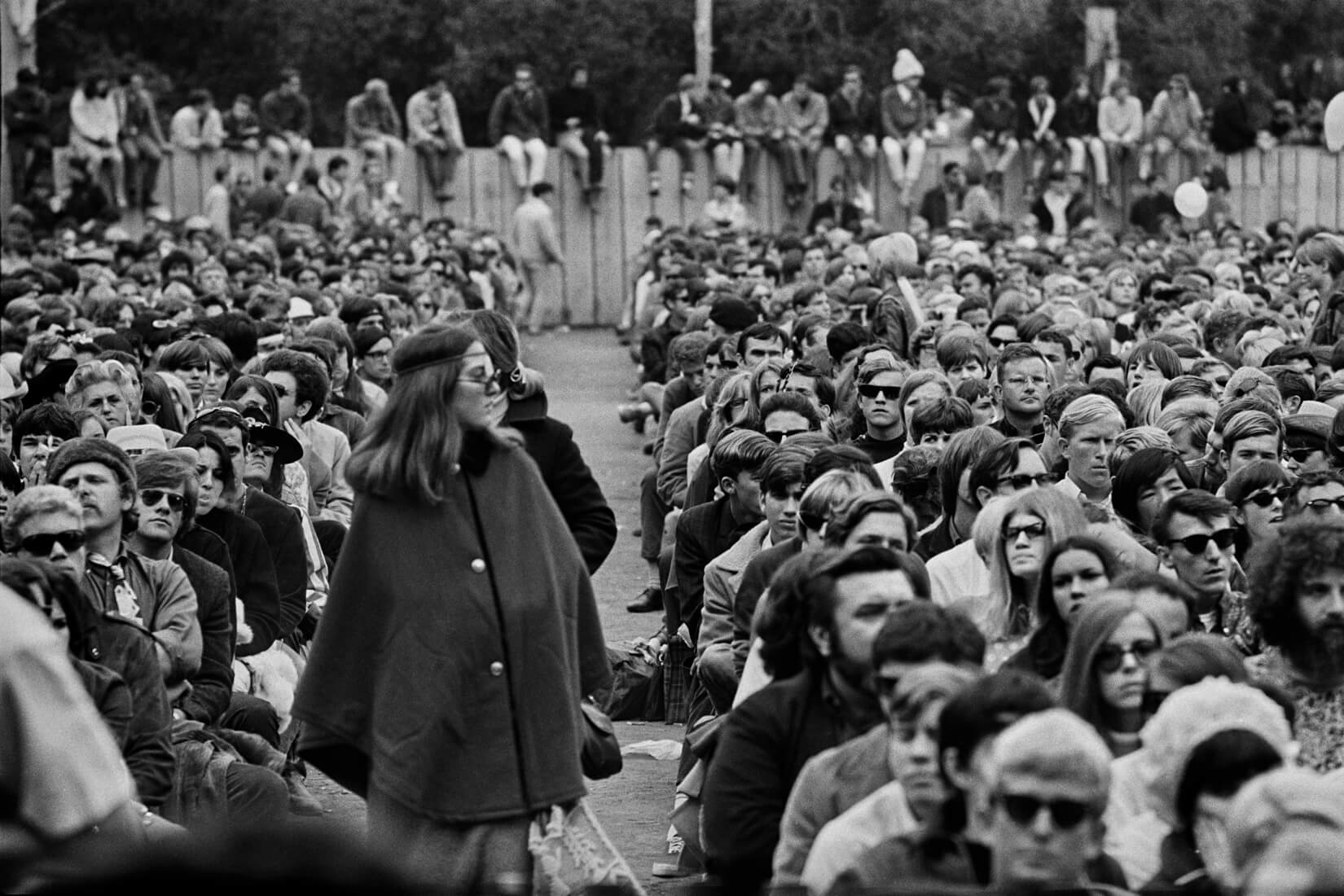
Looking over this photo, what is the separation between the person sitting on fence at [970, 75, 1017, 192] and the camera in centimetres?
3706

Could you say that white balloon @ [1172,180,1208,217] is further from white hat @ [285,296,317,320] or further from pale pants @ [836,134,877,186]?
white hat @ [285,296,317,320]

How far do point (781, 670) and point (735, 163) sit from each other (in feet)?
99.3

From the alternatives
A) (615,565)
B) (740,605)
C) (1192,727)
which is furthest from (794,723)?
(615,565)

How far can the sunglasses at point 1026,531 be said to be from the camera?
7789 mm

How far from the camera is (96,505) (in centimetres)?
859

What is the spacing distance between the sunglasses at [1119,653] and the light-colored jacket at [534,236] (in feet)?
93.9

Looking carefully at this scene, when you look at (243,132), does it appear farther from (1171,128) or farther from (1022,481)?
(1022,481)

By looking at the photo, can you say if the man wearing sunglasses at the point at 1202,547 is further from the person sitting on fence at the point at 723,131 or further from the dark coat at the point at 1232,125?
the dark coat at the point at 1232,125

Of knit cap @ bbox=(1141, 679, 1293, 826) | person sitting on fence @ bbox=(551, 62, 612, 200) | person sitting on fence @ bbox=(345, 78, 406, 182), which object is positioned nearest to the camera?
knit cap @ bbox=(1141, 679, 1293, 826)

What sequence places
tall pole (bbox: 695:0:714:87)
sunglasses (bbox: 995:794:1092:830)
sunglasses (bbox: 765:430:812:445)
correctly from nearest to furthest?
sunglasses (bbox: 995:794:1092:830) → sunglasses (bbox: 765:430:812:445) → tall pole (bbox: 695:0:714:87)

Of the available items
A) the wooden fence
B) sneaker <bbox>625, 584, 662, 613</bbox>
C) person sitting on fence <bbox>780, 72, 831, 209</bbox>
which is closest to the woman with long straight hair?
sneaker <bbox>625, 584, 662, 613</bbox>

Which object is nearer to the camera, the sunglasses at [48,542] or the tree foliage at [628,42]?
the sunglasses at [48,542]

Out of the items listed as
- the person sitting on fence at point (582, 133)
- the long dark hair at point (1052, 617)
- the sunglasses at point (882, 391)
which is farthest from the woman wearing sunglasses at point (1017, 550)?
the person sitting on fence at point (582, 133)

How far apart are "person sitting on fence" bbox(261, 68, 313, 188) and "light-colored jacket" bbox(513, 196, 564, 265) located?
2.78 meters
